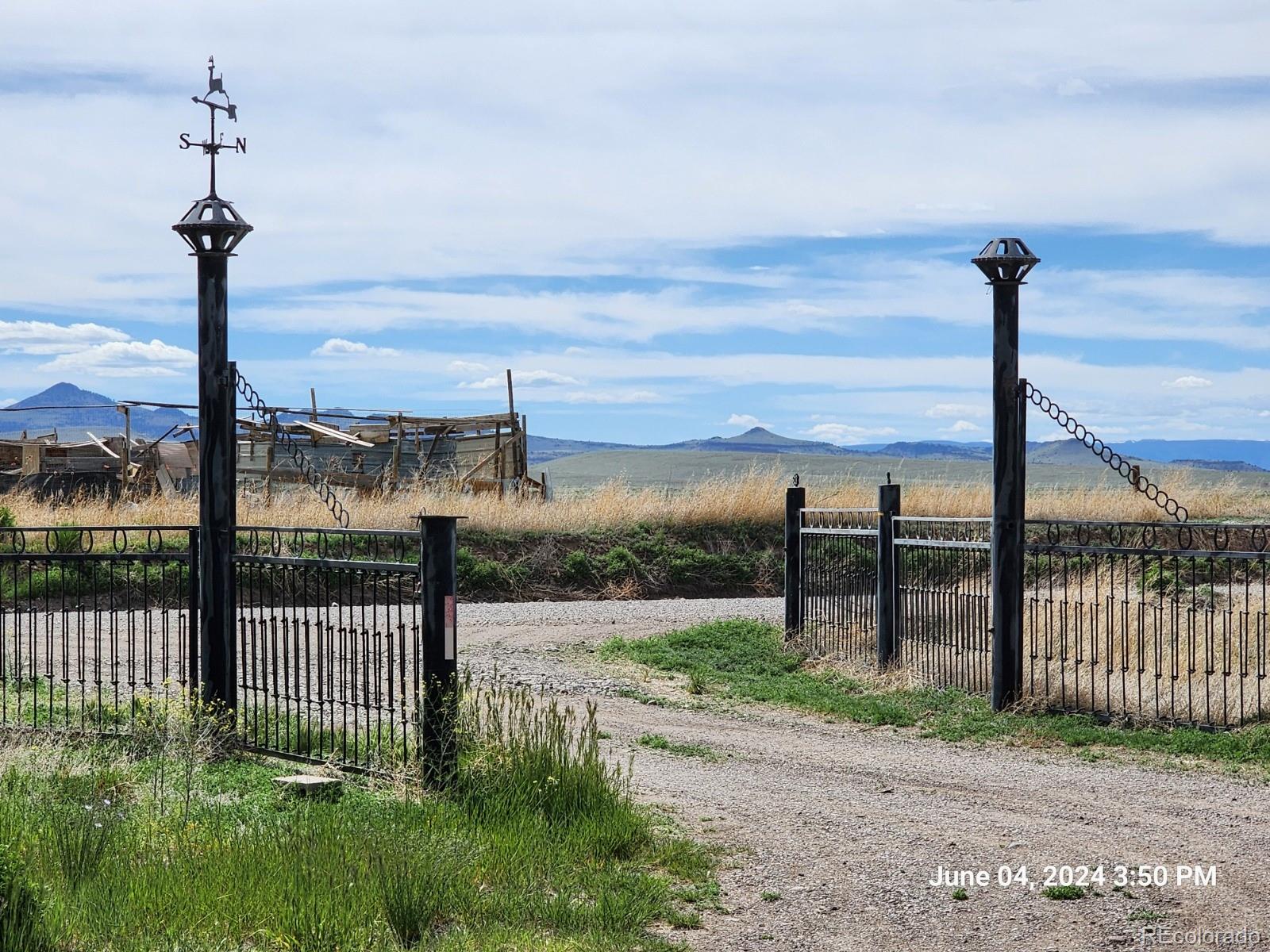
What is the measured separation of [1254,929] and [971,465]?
11809 cm

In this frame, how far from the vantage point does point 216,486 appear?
874 centimetres

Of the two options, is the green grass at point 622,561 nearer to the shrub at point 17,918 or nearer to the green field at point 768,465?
the shrub at point 17,918

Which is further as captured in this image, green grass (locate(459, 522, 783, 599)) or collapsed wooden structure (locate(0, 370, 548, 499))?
collapsed wooden structure (locate(0, 370, 548, 499))

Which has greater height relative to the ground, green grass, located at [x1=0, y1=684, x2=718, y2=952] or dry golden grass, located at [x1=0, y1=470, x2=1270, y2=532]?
dry golden grass, located at [x1=0, y1=470, x2=1270, y2=532]

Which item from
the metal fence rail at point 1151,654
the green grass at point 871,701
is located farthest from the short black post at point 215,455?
the metal fence rail at point 1151,654

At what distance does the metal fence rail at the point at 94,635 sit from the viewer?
9.02 m

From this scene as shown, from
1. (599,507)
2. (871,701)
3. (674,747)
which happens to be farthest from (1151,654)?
(599,507)

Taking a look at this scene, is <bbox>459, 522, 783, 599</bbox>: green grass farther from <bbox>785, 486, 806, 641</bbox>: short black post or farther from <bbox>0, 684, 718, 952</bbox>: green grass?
<bbox>0, 684, 718, 952</bbox>: green grass

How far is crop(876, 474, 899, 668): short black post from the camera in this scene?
39.9ft

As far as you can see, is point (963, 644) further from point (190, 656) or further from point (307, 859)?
point (307, 859)

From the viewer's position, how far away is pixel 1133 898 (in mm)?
5648

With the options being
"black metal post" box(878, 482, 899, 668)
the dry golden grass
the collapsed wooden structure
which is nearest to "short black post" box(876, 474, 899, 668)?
"black metal post" box(878, 482, 899, 668)

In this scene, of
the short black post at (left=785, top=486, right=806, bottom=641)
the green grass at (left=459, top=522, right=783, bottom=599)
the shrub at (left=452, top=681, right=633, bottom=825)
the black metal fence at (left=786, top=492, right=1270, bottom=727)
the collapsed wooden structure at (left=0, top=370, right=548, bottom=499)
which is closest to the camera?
the shrub at (left=452, top=681, right=633, bottom=825)

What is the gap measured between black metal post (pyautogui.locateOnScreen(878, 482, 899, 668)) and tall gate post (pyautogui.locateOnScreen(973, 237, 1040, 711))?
1533 mm
